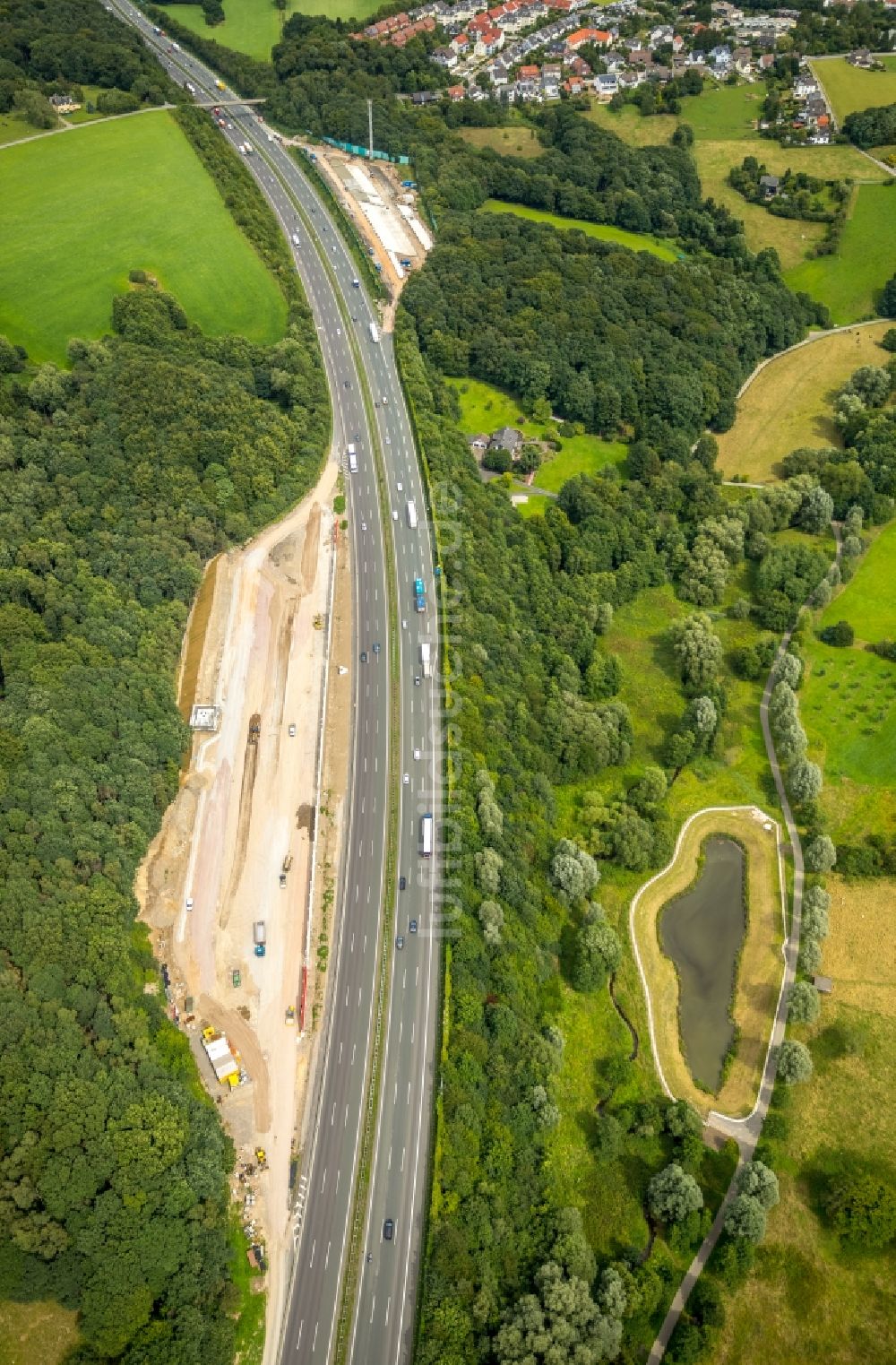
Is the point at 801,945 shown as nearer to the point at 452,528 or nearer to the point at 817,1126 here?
the point at 817,1126

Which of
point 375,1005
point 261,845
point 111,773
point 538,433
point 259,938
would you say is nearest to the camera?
point 375,1005

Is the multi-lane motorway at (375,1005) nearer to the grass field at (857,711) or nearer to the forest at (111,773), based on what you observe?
the forest at (111,773)

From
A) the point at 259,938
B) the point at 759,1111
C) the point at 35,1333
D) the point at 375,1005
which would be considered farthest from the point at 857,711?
the point at 35,1333

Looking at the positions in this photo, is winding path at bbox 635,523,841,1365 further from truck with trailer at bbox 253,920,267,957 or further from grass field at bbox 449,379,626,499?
grass field at bbox 449,379,626,499

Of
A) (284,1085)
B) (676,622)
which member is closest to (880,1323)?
(284,1085)

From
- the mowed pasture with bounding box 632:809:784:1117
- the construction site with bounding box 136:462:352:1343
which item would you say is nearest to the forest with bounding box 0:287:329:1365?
the construction site with bounding box 136:462:352:1343

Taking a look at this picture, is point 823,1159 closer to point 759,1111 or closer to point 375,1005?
point 759,1111
